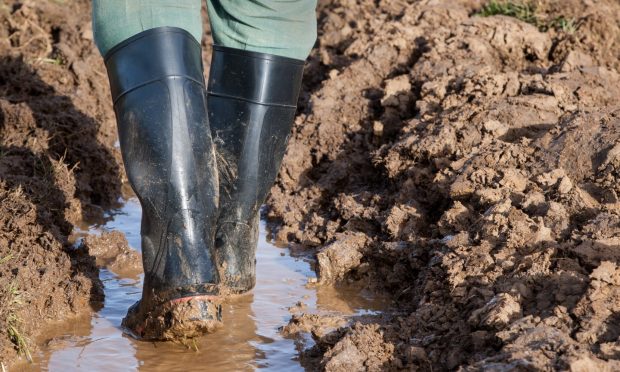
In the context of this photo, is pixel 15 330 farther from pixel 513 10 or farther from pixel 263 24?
pixel 513 10

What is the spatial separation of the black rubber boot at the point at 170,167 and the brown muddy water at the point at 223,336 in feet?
0.38

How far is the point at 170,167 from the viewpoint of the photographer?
291 cm

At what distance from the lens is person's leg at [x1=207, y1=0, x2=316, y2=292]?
11.0 ft

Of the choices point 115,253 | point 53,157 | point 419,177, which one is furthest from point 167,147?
point 53,157

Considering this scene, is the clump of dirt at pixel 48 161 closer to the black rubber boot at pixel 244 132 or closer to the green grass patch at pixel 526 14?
the black rubber boot at pixel 244 132

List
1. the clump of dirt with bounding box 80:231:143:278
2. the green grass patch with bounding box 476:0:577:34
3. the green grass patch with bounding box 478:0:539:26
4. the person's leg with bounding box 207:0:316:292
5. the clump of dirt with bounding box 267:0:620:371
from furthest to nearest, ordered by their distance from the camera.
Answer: the green grass patch with bounding box 478:0:539:26
the green grass patch with bounding box 476:0:577:34
the clump of dirt with bounding box 80:231:143:278
the person's leg with bounding box 207:0:316:292
the clump of dirt with bounding box 267:0:620:371

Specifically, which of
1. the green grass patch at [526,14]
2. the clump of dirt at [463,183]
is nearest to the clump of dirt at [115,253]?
the clump of dirt at [463,183]

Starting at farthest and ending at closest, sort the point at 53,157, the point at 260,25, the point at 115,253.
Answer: the point at 53,157
the point at 115,253
the point at 260,25

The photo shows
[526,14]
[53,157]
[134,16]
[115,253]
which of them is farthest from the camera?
[526,14]

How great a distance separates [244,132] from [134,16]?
0.72m

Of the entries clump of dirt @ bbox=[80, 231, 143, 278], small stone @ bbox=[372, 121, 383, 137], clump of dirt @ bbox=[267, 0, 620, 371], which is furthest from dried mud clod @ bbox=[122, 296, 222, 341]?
small stone @ bbox=[372, 121, 383, 137]

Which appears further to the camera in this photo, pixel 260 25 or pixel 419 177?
pixel 419 177

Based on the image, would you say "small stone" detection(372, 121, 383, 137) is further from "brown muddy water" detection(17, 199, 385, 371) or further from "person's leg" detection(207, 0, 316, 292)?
"person's leg" detection(207, 0, 316, 292)

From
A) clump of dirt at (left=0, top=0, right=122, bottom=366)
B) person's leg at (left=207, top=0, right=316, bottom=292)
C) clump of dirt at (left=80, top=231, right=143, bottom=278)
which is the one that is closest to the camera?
clump of dirt at (left=0, top=0, right=122, bottom=366)
